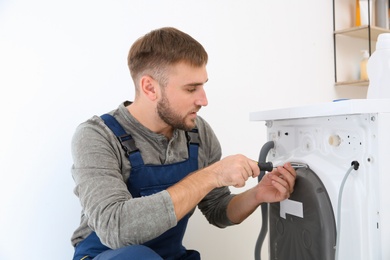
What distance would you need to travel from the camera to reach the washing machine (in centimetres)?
88

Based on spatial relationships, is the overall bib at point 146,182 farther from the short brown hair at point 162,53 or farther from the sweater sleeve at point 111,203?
the short brown hair at point 162,53

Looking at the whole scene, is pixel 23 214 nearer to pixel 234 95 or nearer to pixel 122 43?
pixel 122 43

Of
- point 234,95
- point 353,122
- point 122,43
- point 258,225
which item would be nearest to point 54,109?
point 122,43

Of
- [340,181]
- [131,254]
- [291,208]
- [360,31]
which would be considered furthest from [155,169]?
[360,31]

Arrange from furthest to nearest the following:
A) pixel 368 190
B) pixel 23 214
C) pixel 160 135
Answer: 1. pixel 23 214
2. pixel 160 135
3. pixel 368 190

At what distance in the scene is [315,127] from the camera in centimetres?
106

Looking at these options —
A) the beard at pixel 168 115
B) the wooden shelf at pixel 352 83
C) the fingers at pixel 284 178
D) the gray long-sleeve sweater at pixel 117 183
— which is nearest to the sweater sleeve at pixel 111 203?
the gray long-sleeve sweater at pixel 117 183

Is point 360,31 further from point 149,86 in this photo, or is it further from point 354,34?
point 149,86

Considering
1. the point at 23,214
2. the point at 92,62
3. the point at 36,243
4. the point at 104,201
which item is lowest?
the point at 36,243

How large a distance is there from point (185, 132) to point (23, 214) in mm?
626

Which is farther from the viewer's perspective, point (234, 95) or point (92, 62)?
point (234, 95)

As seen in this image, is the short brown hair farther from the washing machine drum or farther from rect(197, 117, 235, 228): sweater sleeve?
the washing machine drum

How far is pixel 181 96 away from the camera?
3.92ft

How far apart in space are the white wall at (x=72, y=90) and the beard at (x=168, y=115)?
0.38m
